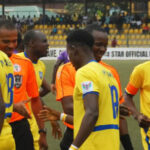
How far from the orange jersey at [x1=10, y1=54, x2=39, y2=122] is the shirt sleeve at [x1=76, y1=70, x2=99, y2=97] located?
1.76 m

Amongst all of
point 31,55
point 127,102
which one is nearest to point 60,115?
point 127,102

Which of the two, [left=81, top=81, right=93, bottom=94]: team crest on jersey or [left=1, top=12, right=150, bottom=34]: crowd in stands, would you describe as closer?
[left=81, top=81, right=93, bottom=94]: team crest on jersey

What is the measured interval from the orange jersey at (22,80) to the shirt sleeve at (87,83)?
5.77 feet

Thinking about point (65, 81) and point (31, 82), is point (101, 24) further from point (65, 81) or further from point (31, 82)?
point (65, 81)

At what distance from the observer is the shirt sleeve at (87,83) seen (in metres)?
3.73

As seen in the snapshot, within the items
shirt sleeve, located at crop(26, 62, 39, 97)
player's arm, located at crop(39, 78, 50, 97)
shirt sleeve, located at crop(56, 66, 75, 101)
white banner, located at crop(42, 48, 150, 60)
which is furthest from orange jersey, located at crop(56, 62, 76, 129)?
white banner, located at crop(42, 48, 150, 60)

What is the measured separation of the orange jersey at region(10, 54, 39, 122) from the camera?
5.47m

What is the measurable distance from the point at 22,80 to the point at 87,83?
74.1 inches

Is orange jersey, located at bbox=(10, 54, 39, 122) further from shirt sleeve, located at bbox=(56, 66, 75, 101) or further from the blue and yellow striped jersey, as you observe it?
the blue and yellow striped jersey

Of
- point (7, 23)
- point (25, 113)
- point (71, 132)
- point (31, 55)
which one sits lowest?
point (71, 132)

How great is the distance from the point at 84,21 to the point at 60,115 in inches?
1275

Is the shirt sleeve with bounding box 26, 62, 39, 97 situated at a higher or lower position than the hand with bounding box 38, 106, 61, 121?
higher

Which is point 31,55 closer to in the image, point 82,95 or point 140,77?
point 140,77

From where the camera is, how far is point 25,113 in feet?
15.0
